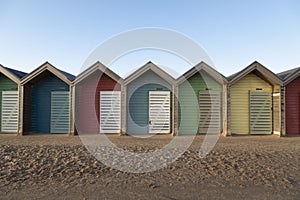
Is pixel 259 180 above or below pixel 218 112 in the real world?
below

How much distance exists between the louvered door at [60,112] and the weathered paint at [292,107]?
1131cm

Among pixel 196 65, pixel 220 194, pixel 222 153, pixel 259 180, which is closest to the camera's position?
pixel 220 194

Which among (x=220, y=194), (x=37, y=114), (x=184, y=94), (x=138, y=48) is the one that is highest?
(x=138, y=48)

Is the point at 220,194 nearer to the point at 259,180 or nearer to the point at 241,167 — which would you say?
the point at 259,180

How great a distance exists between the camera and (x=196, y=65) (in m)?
13.9

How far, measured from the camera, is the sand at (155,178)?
512cm

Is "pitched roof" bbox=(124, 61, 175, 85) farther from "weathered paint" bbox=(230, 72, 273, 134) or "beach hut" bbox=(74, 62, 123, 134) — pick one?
"weathered paint" bbox=(230, 72, 273, 134)

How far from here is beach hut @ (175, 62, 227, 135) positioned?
1456 centimetres

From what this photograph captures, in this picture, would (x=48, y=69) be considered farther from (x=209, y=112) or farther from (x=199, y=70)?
(x=209, y=112)

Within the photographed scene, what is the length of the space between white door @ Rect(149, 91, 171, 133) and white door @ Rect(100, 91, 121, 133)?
1698mm

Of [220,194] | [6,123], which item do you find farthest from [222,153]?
[6,123]

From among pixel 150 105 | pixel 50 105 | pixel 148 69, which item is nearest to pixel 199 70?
pixel 148 69

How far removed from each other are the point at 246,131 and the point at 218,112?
1759 mm

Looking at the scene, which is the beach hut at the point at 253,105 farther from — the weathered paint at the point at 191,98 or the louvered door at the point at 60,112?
the louvered door at the point at 60,112
